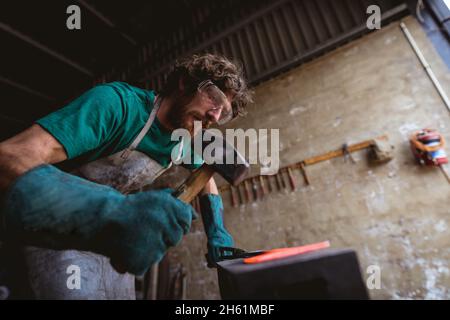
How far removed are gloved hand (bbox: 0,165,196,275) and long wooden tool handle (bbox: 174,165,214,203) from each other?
29cm

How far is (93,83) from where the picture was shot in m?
4.64

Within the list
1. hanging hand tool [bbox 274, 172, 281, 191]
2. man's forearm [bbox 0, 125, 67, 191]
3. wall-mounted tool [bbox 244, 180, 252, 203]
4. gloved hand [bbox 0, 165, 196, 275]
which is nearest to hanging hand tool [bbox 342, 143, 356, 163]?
hanging hand tool [bbox 274, 172, 281, 191]

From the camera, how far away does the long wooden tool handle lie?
115 cm

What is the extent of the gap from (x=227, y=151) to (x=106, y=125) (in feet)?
2.06

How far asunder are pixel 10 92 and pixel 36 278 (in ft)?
13.7

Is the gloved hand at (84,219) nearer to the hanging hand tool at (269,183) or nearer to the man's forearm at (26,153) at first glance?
the man's forearm at (26,153)

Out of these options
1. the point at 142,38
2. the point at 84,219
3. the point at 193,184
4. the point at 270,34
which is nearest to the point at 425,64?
the point at 270,34

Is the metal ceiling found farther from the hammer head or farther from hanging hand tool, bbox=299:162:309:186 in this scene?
the hammer head

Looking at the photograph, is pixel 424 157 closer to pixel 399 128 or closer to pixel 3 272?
pixel 399 128

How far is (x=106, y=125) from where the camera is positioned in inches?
50.3

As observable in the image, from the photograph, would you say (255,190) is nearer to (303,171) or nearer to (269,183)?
(269,183)
